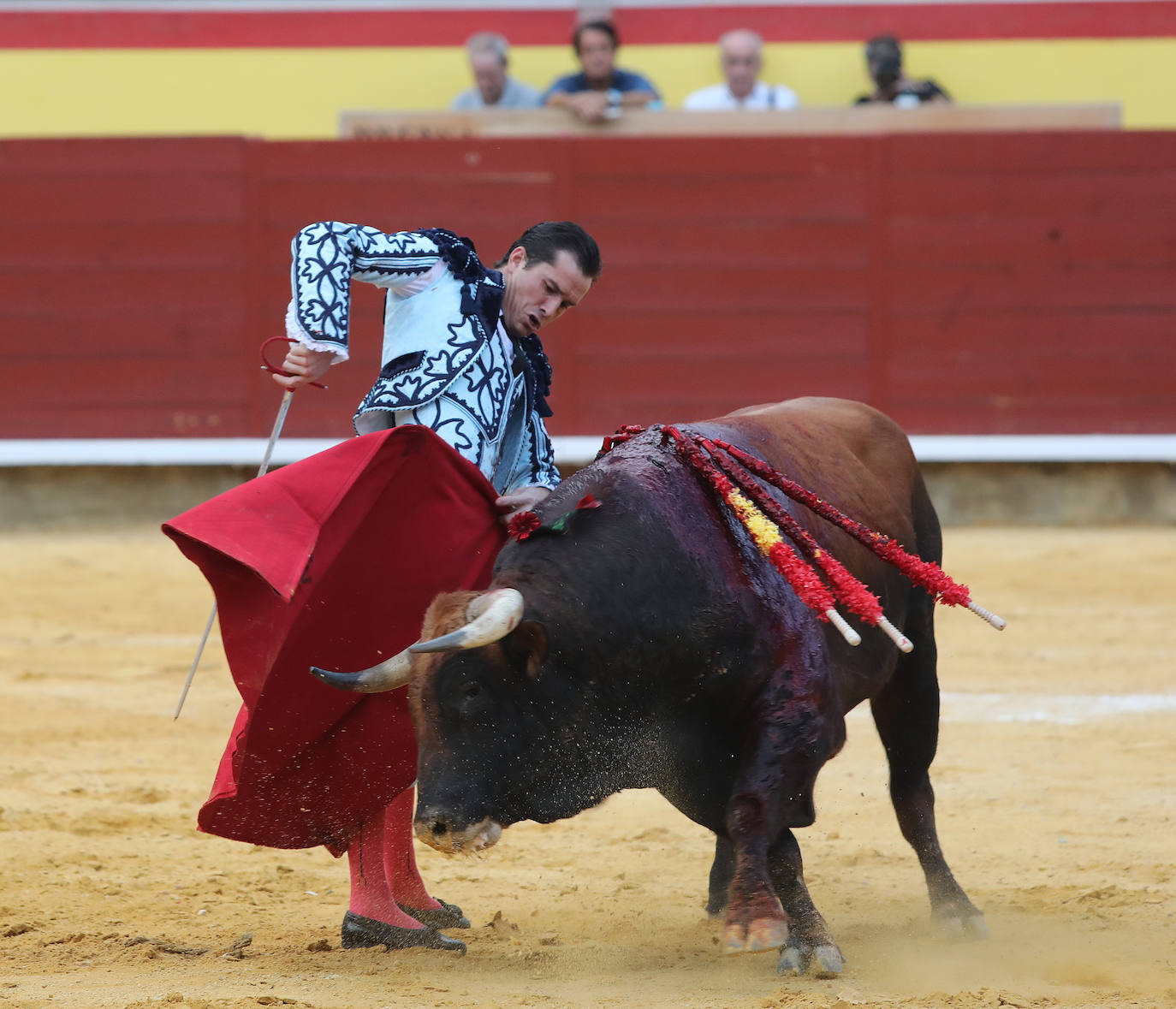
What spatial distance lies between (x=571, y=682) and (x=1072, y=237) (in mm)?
6230

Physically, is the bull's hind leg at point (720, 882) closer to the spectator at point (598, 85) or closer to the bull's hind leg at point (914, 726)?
the bull's hind leg at point (914, 726)

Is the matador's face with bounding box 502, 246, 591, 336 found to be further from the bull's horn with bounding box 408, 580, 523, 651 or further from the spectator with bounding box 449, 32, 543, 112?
the spectator with bounding box 449, 32, 543, 112

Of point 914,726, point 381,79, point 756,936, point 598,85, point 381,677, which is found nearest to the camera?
point 756,936

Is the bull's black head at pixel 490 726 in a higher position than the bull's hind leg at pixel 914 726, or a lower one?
higher

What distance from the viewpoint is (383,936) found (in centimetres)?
279

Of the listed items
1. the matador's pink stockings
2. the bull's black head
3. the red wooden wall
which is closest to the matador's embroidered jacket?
the bull's black head

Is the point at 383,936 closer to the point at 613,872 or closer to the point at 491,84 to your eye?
the point at 613,872

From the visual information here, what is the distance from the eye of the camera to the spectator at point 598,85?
7.50 metres

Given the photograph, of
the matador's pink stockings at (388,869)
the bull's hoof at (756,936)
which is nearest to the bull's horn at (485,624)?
the bull's hoof at (756,936)

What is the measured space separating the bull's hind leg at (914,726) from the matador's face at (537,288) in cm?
85

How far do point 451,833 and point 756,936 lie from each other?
1.40 ft

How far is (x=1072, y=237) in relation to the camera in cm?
803

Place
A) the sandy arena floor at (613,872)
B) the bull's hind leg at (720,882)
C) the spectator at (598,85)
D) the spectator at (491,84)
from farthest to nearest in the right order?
1. the spectator at (491,84)
2. the spectator at (598,85)
3. the bull's hind leg at (720,882)
4. the sandy arena floor at (613,872)

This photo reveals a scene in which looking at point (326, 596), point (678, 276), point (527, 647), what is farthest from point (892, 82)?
point (527, 647)
